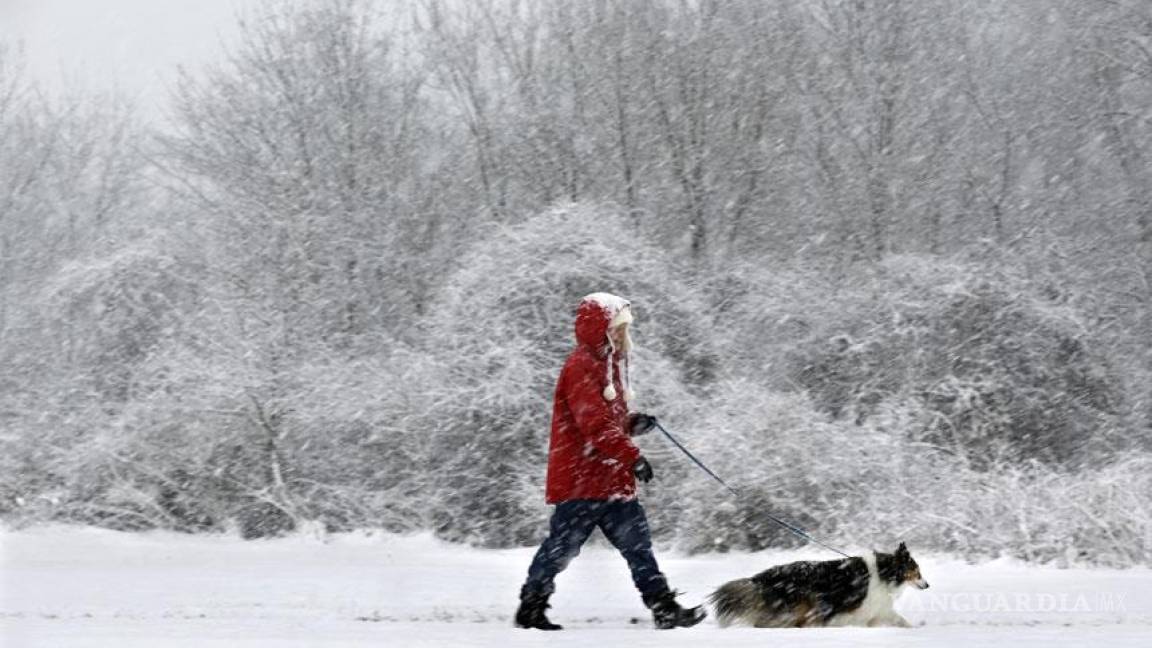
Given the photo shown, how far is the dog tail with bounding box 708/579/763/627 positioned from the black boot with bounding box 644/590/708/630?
0.19 metres

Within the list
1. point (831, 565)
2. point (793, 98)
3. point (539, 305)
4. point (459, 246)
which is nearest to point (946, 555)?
point (831, 565)

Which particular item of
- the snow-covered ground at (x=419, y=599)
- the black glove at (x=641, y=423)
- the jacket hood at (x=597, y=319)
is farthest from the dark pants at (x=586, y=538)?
the jacket hood at (x=597, y=319)

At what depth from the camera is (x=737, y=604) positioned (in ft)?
23.0

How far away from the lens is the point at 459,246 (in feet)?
62.8

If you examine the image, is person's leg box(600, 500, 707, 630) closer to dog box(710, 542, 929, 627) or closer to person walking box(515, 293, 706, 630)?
person walking box(515, 293, 706, 630)

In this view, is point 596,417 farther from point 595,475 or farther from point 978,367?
point 978,367

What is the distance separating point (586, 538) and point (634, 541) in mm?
237

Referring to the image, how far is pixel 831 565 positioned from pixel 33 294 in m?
15.2

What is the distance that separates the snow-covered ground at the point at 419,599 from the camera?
639 cm

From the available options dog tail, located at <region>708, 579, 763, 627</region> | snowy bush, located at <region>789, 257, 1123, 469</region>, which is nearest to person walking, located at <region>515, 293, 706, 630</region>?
dog tail, located at <region>708, 579, 763, 627</region>

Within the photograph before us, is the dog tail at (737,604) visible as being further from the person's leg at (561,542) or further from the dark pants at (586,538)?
the person's leg at (561,542)

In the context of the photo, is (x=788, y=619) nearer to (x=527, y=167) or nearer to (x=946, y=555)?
(x=946, y=555)

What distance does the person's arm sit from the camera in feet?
22.1

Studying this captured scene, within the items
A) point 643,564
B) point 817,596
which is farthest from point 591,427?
point 817,596
